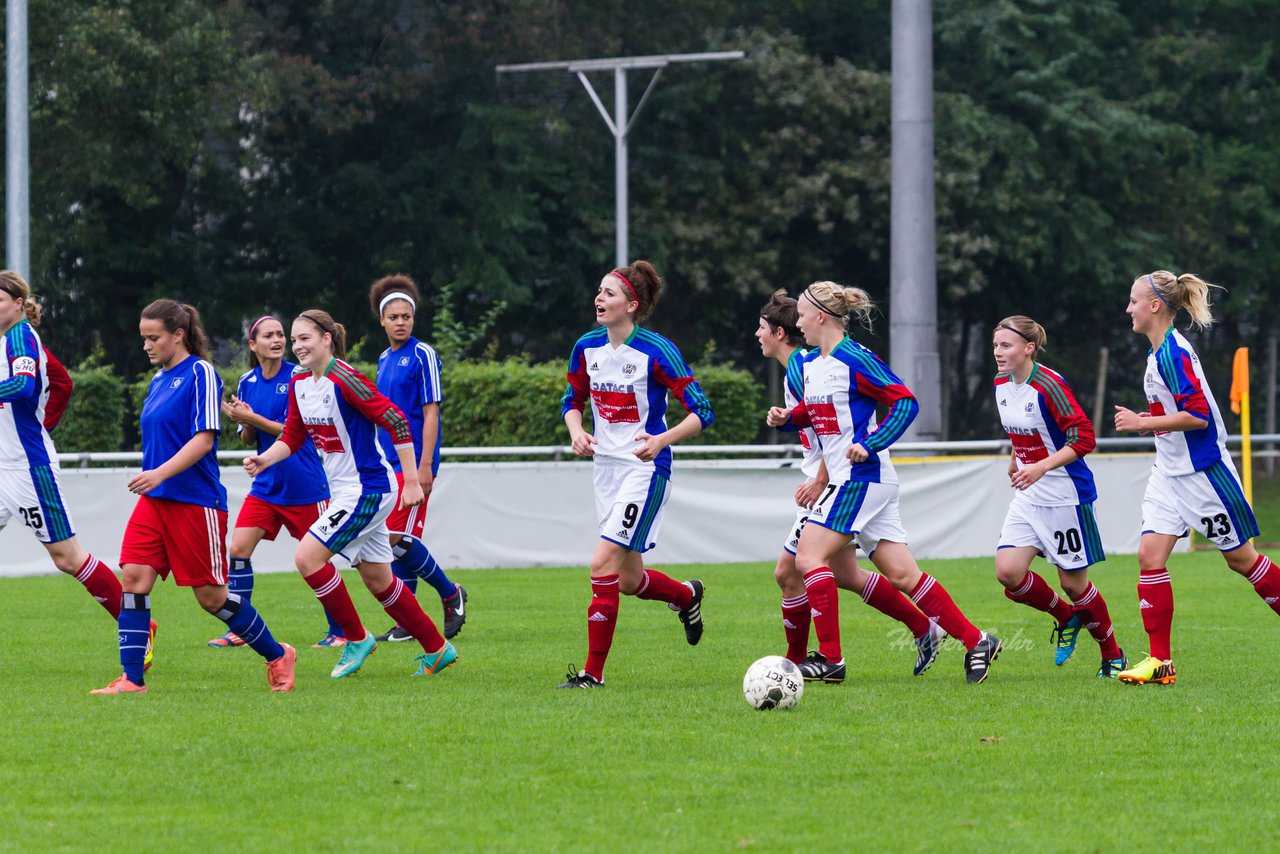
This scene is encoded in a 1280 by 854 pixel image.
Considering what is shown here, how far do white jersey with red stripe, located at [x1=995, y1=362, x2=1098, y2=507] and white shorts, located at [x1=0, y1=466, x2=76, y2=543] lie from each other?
4636 mm

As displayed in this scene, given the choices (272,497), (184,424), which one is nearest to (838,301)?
(184,424)

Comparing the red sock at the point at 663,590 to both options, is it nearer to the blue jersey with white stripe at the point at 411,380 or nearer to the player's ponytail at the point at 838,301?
the player's ponytail at the point at 838,301

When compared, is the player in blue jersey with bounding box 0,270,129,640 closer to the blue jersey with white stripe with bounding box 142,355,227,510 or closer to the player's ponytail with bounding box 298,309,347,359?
the blue jersey with white stripe with bounding box 142,355,227,510

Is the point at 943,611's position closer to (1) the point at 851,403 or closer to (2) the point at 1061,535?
(2) the point at 1061,535

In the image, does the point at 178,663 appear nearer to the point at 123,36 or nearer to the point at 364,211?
the point at 123,36

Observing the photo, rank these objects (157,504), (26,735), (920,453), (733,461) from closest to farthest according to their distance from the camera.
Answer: (26,735) → (157,504) → (733,461) → (920,453)

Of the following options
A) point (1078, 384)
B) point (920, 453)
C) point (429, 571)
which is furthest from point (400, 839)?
point (1078, 384)

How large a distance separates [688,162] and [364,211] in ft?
19.1

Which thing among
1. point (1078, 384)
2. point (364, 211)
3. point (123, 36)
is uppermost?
point (123, 36)

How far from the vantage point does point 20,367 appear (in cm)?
892

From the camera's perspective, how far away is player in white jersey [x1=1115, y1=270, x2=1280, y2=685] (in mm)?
8734

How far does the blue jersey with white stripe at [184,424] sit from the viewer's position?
840 centimetres

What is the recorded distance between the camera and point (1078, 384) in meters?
38.7

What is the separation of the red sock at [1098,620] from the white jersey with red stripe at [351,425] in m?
3.44
